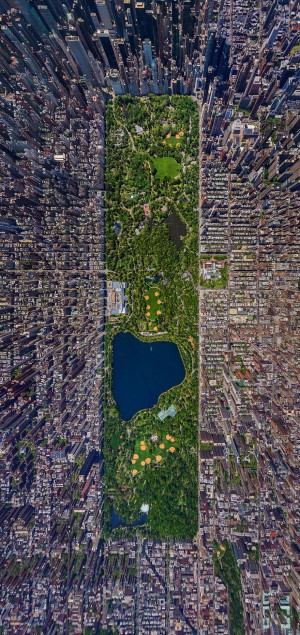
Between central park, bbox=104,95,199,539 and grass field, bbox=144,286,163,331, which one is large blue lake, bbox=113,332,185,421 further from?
grass field, bbox=144,286,163,331

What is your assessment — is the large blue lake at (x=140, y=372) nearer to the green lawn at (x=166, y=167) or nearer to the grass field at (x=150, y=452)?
the grass field at (x=150, y=452)

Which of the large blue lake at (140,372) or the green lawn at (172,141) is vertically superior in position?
the green lawn at (172,141)

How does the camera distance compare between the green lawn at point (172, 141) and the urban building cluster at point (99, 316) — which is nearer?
the urban building cluster at point (99, 316)

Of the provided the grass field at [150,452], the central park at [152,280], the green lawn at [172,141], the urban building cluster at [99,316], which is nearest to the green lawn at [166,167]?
the central park at [152,280]

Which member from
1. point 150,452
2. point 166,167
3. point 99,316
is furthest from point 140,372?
point 166,167

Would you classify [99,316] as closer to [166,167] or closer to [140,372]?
[140,372]

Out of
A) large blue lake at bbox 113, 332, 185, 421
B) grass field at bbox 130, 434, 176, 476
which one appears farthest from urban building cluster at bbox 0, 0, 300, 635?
grass field at bbox 130, 434, 176, 476
